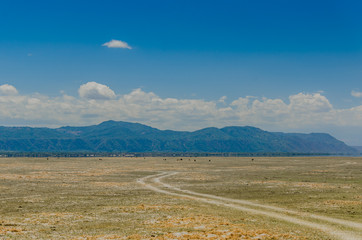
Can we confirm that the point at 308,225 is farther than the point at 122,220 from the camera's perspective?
No

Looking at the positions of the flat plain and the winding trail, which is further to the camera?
the winding trail

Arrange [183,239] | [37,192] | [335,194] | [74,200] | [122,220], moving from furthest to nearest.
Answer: [37,192] < [335,194] < [74,200] < [122,220] < [183,239]

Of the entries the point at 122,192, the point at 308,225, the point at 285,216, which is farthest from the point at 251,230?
the point at 122,192

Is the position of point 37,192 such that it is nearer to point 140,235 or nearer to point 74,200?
point 74,200

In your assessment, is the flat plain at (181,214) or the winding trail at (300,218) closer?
the flat plain at (181,214)

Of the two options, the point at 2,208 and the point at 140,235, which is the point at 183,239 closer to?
the point at 140,235

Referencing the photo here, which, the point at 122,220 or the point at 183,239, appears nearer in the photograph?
the point at 183,239

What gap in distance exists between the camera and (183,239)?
25.3m

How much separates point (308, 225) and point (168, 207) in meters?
16.5

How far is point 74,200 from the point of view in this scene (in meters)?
45.7

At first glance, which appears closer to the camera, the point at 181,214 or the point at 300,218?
the point at 300,218

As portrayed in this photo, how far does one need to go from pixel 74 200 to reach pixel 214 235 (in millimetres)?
26053

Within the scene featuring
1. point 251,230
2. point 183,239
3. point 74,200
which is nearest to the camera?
point 183,239

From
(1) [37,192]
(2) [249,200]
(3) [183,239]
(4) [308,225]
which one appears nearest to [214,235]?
(3) [183,239]
